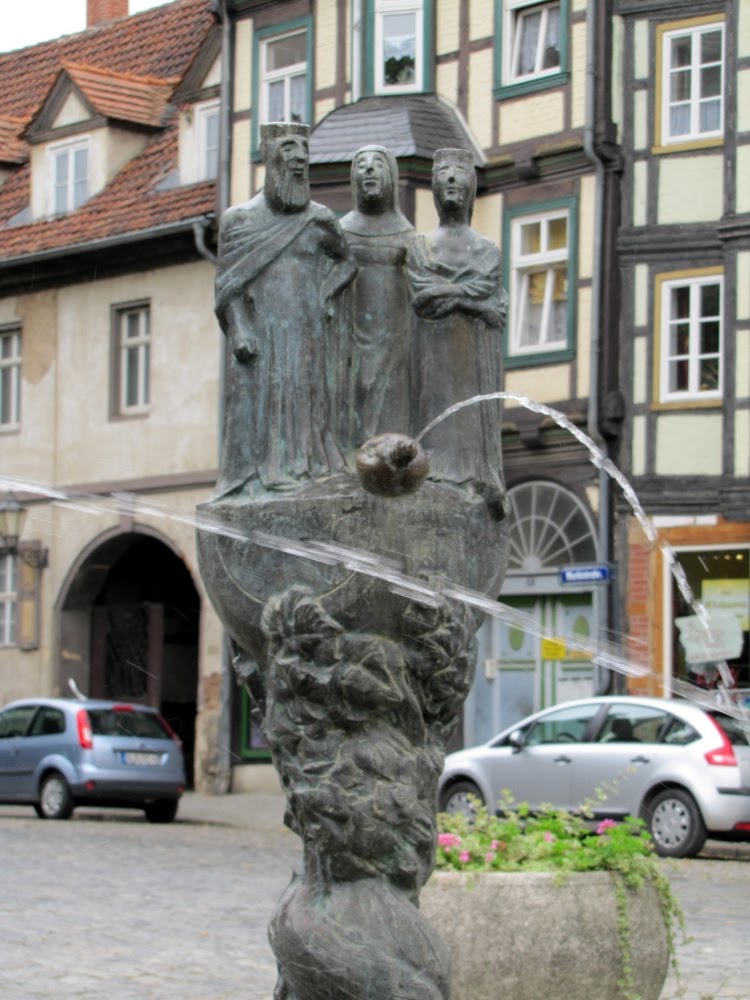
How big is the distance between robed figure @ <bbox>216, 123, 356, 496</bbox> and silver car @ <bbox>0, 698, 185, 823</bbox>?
16.7 meters

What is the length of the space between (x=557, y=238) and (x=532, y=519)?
3349 mm

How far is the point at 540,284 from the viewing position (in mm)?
25797

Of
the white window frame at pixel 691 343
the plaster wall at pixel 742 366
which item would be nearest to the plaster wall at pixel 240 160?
the white window frame at pixel 691 343

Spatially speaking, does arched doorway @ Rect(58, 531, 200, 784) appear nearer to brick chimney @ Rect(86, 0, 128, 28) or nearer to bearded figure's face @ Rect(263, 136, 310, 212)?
brick chimney @ Rect(86, 0, 128, 28)

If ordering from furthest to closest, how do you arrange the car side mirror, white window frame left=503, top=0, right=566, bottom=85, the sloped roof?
the sloped roof → white window frame left=503, top=0, right=566, bottom=85 → the car side mirror

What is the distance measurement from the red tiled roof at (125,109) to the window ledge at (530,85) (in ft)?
17.0

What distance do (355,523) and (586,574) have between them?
18422 millimetres

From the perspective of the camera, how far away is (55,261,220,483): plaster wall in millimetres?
29062

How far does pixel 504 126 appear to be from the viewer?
25.9 meters

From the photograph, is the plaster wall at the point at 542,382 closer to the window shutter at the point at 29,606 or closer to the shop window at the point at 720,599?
the shop window at the point at 720,599

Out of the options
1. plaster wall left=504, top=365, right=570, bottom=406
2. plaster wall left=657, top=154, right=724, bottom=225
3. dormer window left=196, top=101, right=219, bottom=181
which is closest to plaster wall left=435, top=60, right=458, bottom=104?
plaster wall left=657, top=154, right=724, bottom=225

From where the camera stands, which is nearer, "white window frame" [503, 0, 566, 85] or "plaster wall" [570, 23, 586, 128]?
"plaster wall" [570, 23, 586, 128]

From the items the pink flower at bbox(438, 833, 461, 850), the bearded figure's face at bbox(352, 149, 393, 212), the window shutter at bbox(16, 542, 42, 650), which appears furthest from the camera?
the window shutter at bbox(16, 542, 42, 650)

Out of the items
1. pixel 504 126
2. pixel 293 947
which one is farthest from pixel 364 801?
pixel 504 126
